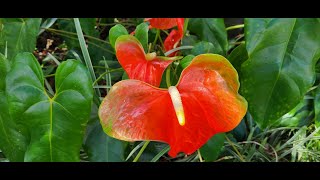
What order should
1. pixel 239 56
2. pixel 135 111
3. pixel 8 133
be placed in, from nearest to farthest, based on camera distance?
pixel 135 111 < pixel 8 133 < pixel 239 56

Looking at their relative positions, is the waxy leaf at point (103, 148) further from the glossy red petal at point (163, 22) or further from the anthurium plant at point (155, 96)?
the glossy red petal at point (163, 22)

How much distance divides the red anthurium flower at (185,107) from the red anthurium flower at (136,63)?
8 cm

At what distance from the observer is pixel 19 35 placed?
1.09m

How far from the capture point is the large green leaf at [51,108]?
0.84m

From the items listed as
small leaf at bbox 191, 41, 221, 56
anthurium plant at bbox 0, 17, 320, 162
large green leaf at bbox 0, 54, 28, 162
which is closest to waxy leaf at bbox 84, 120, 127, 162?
anthurium plant at bbox 0, 17, 320, 162

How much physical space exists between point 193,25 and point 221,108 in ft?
1.51

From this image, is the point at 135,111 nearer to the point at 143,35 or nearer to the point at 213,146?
the point at 143,35

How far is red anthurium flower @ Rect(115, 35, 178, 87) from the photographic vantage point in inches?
33.6

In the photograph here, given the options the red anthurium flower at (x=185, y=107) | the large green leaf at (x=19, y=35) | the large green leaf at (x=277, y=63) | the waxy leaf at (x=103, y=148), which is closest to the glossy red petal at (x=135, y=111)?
the red anthurium flower at (x=185, y=107)

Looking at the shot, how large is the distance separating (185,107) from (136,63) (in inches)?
5.7

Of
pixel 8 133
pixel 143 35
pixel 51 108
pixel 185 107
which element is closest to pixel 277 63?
pixel 185 107
